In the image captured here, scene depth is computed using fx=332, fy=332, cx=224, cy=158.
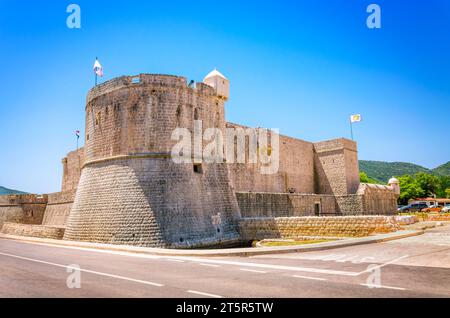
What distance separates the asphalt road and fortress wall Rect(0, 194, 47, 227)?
84.7 feet

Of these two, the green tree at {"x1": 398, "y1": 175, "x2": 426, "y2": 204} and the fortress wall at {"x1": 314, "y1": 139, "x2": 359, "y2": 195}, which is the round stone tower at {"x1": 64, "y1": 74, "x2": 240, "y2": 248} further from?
the green tree at {"x1": 398, "y1": 175, "x2": 426, "y2": 204}

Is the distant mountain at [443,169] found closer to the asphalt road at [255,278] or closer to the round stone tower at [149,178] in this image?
the round stone tower at [149,178]

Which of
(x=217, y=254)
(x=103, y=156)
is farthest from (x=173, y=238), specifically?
(x=103, y=156)

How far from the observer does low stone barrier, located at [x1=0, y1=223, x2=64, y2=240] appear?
22047 mm

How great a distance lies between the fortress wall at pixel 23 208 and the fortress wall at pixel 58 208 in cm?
87

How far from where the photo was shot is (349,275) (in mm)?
7293

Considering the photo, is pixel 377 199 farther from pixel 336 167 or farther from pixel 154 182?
pixel 154 182

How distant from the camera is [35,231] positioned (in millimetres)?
23547

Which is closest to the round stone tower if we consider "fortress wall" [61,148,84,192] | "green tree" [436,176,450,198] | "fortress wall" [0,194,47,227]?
"fortress wall" [0,194,47,227]

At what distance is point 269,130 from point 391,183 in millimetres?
19272

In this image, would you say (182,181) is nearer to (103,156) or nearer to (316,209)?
(103,156)

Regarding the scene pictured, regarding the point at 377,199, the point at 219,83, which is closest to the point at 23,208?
the point at 219,83

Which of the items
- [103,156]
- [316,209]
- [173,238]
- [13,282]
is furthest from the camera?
[316,209]

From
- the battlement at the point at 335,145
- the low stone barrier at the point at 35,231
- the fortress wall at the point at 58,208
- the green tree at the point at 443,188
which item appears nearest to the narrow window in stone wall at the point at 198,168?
the low stone barrier at the point at 35,231
